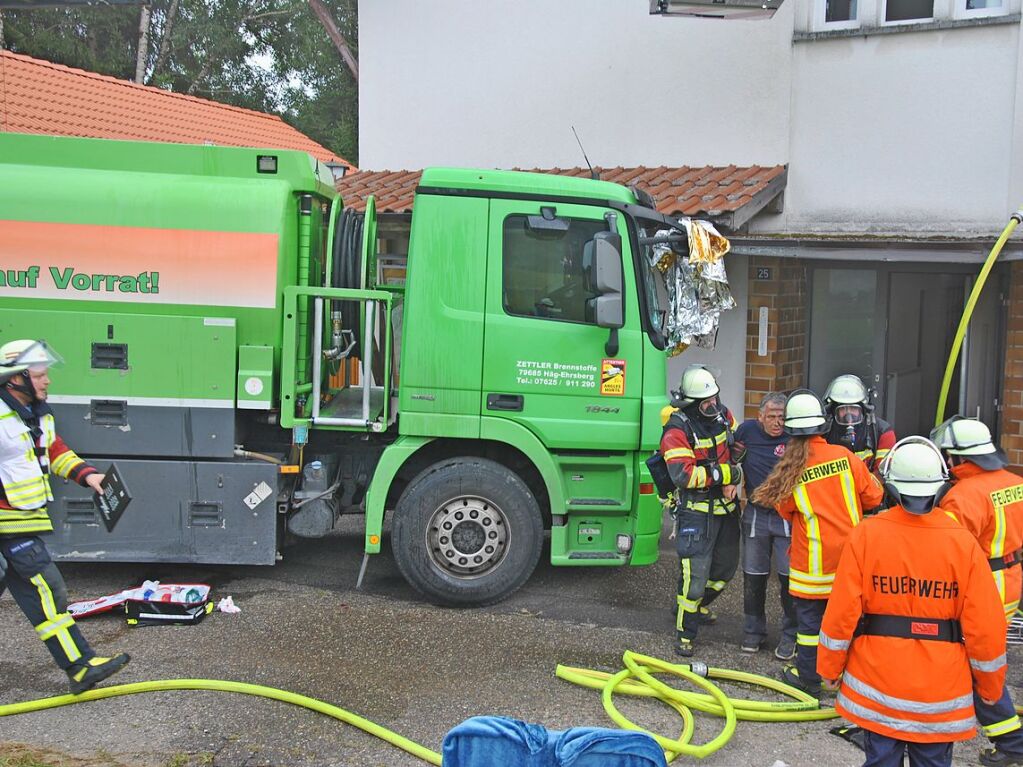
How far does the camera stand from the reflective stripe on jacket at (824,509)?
5.05 meters

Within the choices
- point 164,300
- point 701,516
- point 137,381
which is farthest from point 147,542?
point 701,516

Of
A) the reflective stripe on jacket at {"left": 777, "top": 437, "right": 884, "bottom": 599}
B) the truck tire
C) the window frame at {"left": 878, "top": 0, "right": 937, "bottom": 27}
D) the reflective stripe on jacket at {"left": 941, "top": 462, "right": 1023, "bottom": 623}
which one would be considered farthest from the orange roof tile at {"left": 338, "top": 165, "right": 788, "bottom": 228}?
the reflective stripe on jacket at {"left": 941, "top": 462, "right": 1023, "bottom": 623}

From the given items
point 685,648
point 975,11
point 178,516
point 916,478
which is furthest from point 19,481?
point 975,11

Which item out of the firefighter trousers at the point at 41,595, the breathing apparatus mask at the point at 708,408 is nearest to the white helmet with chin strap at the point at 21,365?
the firefighter trousers at the point at 41,595

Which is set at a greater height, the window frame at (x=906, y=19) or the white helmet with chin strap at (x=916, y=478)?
the window frame at (x=906, y=19)

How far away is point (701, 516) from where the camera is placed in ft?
18.7

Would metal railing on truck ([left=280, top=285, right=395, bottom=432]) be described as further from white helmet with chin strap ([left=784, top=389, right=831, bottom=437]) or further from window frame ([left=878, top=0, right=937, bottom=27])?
window frame ([left=878, top=0, right=937, bottom=27])

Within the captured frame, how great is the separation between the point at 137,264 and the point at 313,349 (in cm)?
118

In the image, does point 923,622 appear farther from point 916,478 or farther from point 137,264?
point 137,264

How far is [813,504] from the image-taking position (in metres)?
5.10

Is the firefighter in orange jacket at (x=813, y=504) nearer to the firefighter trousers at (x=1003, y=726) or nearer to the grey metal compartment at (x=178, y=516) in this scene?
the firefighter trousers at (x=1003, y=726)

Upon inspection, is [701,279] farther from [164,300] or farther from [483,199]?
[164,300]

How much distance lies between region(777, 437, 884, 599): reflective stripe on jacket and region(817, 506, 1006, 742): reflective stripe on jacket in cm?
155

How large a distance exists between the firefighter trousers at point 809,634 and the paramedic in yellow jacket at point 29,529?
3448 mm
